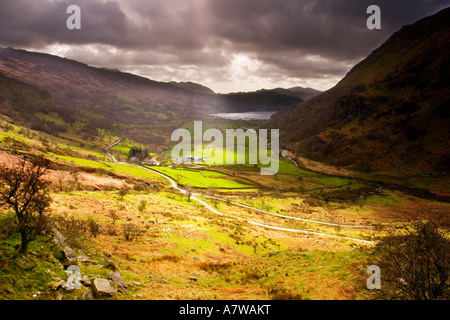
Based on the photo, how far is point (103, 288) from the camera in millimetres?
13477

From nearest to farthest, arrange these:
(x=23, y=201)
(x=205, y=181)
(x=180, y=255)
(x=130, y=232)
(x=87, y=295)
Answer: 1. (x=87, y=295)
2. (x=23, y=201)
3. (x=180, y=255)
4. (x=130, y=232)
5. (x=205, y=181)

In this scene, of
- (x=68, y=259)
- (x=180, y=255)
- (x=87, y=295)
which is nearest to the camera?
(x=87, y=295)

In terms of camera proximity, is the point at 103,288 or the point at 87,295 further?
the point at 103,288

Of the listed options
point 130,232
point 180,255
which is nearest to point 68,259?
point 180,255

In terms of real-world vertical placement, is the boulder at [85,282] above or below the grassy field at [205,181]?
above

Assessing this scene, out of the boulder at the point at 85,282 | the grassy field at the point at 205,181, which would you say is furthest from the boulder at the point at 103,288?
the grassy field at the point at 205,181

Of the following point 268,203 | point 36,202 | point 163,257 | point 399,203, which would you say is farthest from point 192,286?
point 399,203

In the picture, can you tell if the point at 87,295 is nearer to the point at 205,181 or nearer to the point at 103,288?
the point at 103,288

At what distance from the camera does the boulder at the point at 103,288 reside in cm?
1312

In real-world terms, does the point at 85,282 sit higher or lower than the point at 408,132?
lower

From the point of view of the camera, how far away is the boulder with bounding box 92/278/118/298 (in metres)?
13.1

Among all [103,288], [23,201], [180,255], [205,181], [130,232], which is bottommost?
[180,255]

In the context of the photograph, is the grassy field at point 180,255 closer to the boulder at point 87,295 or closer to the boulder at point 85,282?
the boulder at point 87,295
